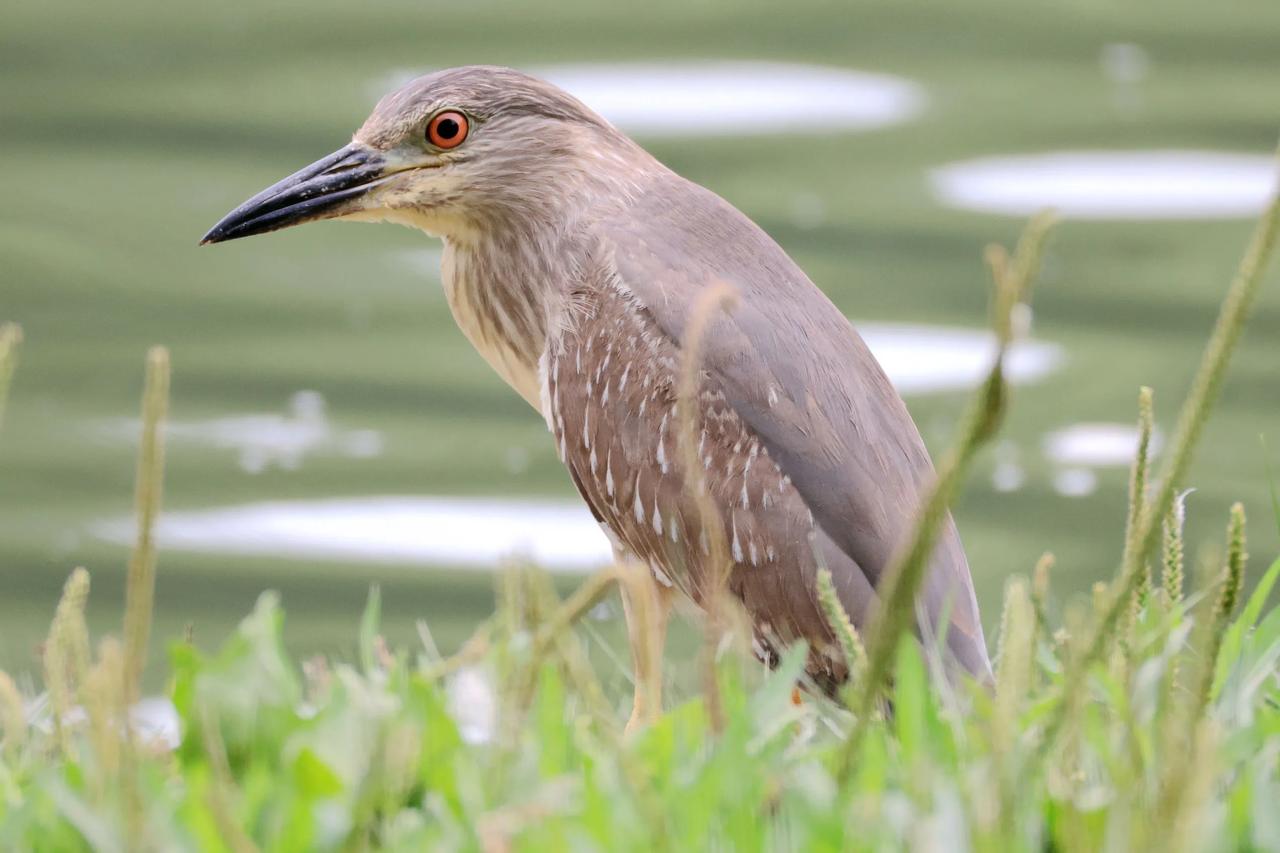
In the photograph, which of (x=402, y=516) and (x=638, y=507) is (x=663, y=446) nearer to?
(x=638, y=507)

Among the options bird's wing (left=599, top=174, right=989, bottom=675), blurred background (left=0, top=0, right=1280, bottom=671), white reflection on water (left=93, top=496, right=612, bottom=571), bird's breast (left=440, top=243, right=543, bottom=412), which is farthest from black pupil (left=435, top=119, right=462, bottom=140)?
white reflection on water (left=93, top=496, right=612, bottom=571)

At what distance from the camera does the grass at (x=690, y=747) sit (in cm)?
178

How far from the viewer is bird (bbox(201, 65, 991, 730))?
12.1ft

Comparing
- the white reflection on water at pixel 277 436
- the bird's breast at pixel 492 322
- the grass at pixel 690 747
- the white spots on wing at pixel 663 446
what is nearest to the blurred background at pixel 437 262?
the white reflection on water at pixel 277 436

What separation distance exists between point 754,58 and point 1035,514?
426 cm

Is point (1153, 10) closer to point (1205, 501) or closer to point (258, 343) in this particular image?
point (1205, 501)

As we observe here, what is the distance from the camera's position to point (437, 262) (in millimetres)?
11609

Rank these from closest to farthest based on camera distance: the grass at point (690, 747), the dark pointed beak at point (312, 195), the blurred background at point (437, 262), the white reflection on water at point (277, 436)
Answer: the grass at point (690, 747) < the dark pointed beak at point (312, 195) < the blurred background at point (437, 262) < the white reflection on water at point (277, 436)

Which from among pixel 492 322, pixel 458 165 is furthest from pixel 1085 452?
pixel 458 165

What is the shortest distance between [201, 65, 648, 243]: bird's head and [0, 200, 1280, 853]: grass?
1.99 m

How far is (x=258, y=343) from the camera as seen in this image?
434 inches

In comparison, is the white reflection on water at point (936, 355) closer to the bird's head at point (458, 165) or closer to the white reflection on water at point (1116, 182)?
the white reflection on water at point (1116, 182)

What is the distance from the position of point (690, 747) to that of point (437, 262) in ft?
31.4

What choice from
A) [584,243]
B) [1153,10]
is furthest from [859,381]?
[1153,10]
